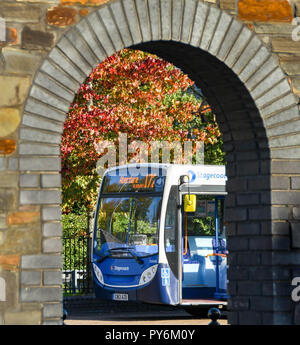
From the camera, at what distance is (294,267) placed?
8539 mm

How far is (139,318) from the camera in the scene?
1945 cm

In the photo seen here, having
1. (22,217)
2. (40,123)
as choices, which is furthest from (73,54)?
(22,217)

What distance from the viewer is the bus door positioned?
18.5 metres

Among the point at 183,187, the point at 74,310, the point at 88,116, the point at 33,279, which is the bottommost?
the point at 74,310

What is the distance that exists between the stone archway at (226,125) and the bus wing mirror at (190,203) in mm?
9000

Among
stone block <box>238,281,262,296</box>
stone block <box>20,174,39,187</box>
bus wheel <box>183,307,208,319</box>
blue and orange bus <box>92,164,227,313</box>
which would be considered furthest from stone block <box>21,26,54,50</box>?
bus wheel <box>183,307,208,319</box>

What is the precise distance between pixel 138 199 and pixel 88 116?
2884mm

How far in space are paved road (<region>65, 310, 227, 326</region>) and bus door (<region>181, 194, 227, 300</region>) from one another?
2.01 feet

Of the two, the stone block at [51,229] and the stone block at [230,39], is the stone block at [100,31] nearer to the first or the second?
the stone block at [230,39]

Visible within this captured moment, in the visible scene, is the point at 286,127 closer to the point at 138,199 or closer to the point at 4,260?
the point at 4,260

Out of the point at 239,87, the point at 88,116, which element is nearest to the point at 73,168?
the point at 88,116

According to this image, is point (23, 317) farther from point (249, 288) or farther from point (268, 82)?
point (268, 82)
